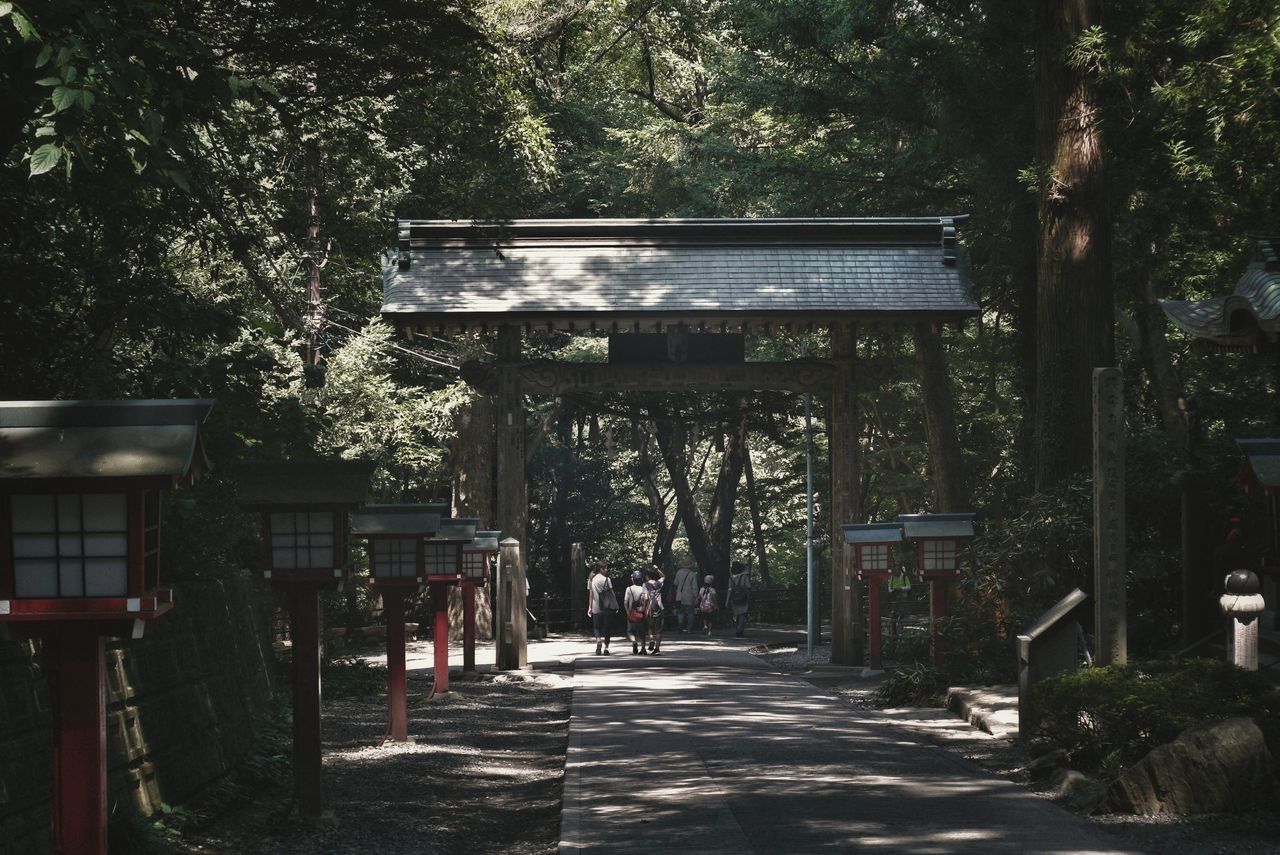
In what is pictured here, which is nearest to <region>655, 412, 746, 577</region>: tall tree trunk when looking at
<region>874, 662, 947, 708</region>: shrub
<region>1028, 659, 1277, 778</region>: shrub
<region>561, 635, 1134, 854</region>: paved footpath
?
<region>561, 635, 1134, 854</region>: paved footpath

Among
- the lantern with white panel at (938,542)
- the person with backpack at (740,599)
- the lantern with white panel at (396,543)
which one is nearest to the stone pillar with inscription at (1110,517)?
the lantern with white panel at (938,542)

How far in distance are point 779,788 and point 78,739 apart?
528cm

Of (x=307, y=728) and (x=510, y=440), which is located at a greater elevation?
(x=510, y=440)

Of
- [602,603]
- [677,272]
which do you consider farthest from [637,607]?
[677,272]

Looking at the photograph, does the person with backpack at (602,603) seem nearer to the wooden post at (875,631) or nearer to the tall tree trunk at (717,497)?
the wooden post at (875,631)

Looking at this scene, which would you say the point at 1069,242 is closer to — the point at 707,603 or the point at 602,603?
the point at 602,603

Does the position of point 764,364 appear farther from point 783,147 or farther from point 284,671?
point 783,147

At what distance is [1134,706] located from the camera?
906 cm

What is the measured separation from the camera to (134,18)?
25.0 ft

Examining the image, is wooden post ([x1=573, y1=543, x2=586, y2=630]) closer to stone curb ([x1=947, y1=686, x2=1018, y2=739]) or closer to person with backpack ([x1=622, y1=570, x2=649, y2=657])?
person with backpack ([x1=622, y1=570, x2=649, y2=657])

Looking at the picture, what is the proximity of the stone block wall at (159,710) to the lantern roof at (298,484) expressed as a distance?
1.00m

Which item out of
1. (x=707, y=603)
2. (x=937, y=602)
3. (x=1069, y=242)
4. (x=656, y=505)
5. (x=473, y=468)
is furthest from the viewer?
(x=656, y=505)

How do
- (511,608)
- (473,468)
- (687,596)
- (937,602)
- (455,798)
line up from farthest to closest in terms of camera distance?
(687,596) < (473,468) < (511,608) < (937,602) < (455,798)

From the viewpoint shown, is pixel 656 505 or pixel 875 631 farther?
pixel 656 505
